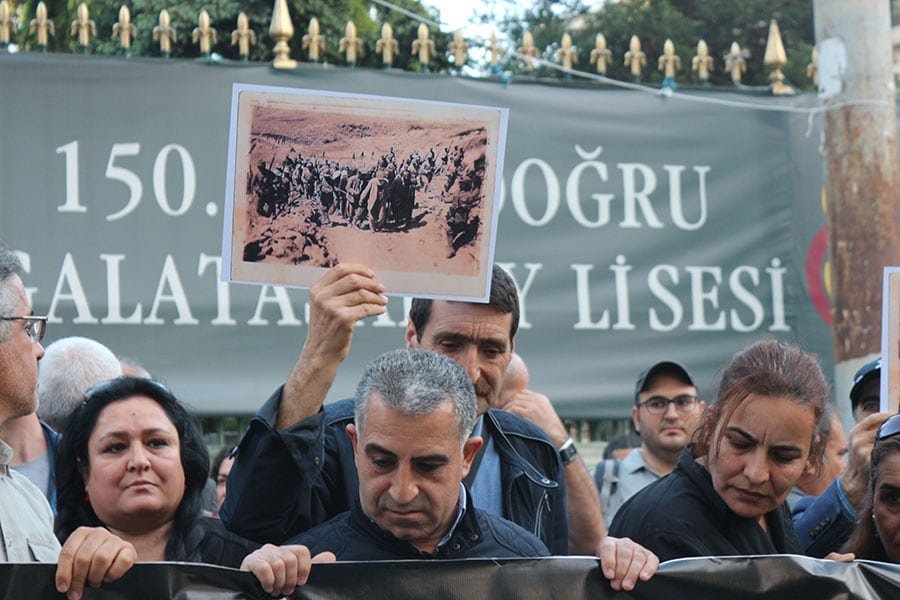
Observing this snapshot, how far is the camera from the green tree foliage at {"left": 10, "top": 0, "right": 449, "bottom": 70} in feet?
27.2

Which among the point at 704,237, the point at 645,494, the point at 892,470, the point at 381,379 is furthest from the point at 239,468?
the point at 704,237

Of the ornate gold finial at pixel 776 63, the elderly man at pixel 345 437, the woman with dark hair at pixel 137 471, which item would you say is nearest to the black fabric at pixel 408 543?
the elderly man at pixel 345 437

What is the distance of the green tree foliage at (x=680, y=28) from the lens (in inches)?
648

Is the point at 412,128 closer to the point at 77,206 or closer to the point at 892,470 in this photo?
the point at 892,470

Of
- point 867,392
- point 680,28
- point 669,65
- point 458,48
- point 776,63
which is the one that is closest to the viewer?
point 867,392

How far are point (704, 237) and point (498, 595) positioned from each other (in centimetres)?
474

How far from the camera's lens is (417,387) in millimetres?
3156

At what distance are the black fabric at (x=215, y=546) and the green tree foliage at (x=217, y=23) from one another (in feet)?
15.5

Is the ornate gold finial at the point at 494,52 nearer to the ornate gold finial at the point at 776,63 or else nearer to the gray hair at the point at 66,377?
the ornate gold finial at the point at 776,63

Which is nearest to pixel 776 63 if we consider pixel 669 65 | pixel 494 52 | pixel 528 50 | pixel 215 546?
pixel 669 65

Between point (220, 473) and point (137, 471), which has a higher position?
point (137, 471)

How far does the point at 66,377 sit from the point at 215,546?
5.02 ft

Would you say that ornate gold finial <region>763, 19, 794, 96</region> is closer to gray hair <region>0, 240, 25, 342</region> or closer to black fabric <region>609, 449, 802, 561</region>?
black fabric <region>609, 449, 802, 561</region>

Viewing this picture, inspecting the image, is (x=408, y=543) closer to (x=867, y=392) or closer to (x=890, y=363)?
(x=890, y=363)
